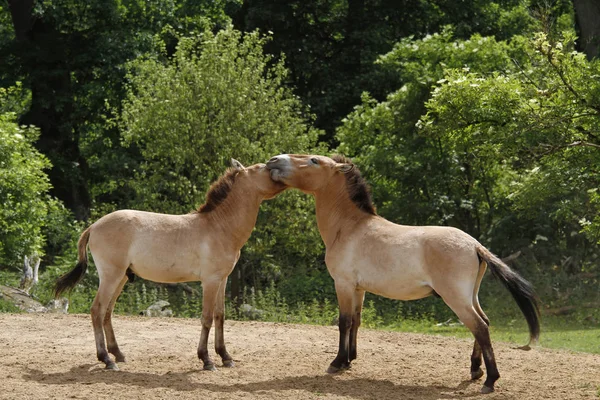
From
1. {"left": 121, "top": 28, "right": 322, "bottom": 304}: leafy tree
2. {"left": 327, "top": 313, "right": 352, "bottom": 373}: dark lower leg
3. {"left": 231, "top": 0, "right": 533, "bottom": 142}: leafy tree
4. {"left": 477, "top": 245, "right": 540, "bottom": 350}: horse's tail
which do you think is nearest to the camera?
{"left": 477, "top": 245, "right": 540, "bottom": 350}: horse's tail

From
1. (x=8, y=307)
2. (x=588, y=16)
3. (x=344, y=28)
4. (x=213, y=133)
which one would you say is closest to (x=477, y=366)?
(x=8, y=307)

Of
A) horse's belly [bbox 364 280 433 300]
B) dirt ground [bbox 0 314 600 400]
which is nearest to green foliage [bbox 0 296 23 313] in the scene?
dirt ground [bbox 0 314 600 400]

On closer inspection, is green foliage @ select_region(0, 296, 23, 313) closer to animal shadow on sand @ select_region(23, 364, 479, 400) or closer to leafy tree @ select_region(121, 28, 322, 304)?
leafy tree @ select_region(121, 28, 322, 304)

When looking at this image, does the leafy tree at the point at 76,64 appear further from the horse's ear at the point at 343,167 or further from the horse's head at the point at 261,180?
the horse's ear at the point at 343,167

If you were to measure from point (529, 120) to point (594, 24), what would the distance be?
42.9 ft

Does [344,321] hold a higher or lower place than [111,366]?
higher

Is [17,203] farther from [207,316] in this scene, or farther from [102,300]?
[207,316]

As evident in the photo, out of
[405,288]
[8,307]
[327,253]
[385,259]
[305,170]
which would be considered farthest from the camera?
[8,307]

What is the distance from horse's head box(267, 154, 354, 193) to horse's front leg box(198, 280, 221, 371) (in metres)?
1.40

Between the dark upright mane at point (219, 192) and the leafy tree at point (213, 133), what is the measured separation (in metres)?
6.71

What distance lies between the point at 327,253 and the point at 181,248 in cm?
163

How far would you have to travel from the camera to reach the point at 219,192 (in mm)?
10531

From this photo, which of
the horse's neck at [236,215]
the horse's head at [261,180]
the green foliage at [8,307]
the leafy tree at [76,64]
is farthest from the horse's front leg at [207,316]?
the leafy tree at [76,64]

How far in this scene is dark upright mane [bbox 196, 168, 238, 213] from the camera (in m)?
10.5
